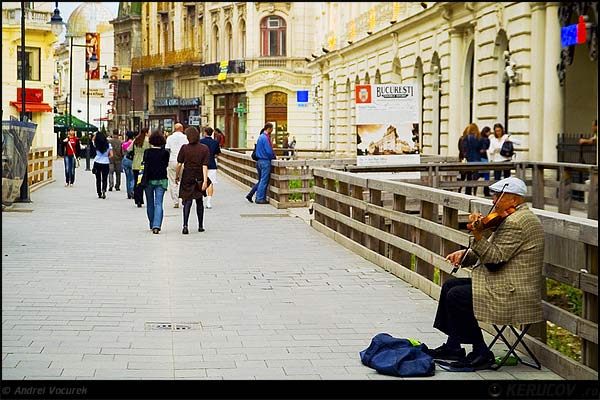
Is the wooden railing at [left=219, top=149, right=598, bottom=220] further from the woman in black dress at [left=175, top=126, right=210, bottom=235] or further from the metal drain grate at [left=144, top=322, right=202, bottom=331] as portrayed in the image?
the metal drain grate at [left=144, top=322, right=202, bottom=331]

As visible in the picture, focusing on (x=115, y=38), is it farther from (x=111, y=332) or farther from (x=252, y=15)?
(x=111, y=332)

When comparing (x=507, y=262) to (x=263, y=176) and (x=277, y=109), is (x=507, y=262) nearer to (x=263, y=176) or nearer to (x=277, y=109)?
(x=263, y=176)

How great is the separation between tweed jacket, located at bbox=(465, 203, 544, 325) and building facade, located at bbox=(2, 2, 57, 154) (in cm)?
4402

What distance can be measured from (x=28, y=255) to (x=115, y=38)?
182ft

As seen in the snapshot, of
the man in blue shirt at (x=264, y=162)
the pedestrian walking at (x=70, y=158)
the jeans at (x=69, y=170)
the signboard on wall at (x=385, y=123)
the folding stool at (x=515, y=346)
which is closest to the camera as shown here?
the folding stool at (x=515, y=346)

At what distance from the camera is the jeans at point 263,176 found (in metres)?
24.5

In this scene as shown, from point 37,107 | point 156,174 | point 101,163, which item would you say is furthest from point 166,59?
point 156,174

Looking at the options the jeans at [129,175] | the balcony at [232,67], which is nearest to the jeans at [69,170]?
the jeans at [129,175]

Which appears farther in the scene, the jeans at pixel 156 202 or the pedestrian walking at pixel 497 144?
the pedestrian walking at pixel 497 144

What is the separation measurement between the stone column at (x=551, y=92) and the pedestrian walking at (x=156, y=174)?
1087 centimetres

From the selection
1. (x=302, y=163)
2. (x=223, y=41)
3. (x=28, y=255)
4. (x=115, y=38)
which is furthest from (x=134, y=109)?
(x=28, y=255)

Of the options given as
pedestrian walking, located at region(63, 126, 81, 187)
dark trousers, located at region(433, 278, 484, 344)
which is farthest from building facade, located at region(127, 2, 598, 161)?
dark trousers, located at region(433, 278, 484, 344)

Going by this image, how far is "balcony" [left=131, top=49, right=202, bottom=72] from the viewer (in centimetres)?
5752

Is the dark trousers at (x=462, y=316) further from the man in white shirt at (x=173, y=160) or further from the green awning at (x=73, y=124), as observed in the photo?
the green awning at (x=73, y=124)
